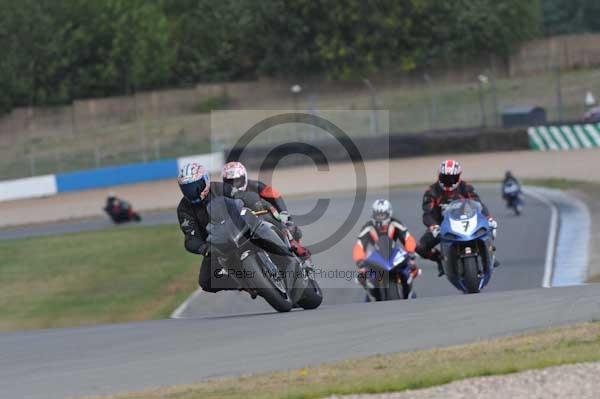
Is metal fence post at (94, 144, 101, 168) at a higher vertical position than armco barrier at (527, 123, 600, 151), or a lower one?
lower

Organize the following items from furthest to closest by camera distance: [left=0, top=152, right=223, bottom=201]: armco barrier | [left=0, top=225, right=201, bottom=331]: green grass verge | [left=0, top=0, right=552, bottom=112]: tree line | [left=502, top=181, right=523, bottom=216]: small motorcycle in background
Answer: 1. [left=0, top=0, right=552, bottom=112]: tree line
2. [left=0, top=152, right=223, bottom=201]: armco barrier
3. [left=502, top=181, right=523, bottom=216]: small motorcycle in background
4. [left=0, top=225, right=201, bottom=331]: green grass verge

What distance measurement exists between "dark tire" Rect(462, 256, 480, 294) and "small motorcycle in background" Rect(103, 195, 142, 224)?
20.8 m

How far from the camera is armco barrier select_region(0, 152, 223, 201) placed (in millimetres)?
38594

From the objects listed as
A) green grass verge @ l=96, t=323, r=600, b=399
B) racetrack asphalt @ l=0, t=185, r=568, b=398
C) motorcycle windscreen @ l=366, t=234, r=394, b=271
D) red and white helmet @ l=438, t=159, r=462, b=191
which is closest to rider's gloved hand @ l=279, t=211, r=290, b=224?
racetrack asphalt @ l=0, t=185, r=568, b=398

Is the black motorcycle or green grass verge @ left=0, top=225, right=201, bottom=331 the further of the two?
green grass verge @ left=0, top=225, right=201, bottom=331

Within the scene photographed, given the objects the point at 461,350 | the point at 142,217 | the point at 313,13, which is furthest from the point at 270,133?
the point at 461,350

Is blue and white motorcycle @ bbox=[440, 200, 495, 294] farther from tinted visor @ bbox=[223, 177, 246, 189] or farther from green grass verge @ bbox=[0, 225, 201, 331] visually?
green grass verge @ bbox=[0, 225, 201, 331]

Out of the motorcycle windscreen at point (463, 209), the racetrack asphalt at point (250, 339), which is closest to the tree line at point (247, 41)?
the motorcycle windscreen at point (463, 209)

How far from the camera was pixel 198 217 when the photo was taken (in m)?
10.3

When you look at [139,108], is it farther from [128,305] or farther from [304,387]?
[304,387]

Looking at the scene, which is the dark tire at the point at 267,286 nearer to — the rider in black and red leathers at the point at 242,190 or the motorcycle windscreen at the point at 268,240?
the motorcycle windscreen at the point at 268,240

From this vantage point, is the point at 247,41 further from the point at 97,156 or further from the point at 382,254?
the point at 382,254

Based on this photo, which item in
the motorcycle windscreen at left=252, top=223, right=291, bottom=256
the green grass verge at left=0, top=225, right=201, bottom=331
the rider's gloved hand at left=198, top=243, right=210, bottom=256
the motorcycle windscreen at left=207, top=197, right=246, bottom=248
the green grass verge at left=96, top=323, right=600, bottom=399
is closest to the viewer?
the green grass verge at left=96, top=323, right=600, bottom=399

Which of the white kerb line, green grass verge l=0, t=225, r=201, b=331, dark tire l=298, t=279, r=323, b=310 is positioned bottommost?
green grass verge l=0, t=225, r=201, b=331
